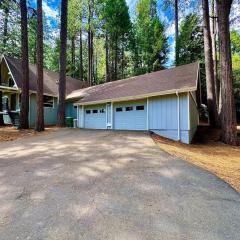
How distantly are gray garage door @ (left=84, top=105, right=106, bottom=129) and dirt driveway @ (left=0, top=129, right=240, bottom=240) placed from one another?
9.42 metres

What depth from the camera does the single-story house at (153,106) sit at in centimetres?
1162

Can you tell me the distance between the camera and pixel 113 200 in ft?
12.7

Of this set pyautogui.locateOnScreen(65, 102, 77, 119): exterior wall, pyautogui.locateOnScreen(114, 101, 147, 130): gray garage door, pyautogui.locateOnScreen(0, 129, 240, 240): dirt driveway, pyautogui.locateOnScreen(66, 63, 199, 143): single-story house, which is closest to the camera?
pyautogui.locateOnScreen(0, 129, 240, 240): dirt driveway

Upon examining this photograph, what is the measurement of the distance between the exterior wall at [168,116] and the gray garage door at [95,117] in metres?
3.94

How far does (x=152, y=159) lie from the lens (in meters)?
6.45

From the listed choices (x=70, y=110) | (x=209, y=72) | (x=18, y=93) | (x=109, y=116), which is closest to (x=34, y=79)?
(x=18, y=93)

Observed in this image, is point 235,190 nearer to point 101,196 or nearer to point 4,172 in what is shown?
point 101,196

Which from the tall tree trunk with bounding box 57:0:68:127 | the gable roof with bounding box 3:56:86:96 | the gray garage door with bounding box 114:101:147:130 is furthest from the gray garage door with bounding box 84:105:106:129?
the gable roof with bounding box 3:56:86:96

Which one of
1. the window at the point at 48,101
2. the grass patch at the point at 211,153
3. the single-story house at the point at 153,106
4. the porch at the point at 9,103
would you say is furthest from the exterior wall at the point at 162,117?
the porch at the point at 9,103

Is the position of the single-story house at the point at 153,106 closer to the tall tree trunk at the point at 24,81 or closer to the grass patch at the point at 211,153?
the grass patch at the point at 211,153

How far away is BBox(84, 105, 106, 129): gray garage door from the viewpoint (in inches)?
623

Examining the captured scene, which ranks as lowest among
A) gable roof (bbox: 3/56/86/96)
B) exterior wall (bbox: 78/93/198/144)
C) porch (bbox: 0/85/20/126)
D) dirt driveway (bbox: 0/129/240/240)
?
dirt driveway (bbox: 0/129/240/240)

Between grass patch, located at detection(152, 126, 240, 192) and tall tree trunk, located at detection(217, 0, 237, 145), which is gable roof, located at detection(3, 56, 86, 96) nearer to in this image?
grass patch, located at detection(152, 126, 240, 192)

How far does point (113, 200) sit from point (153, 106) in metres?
9.43
